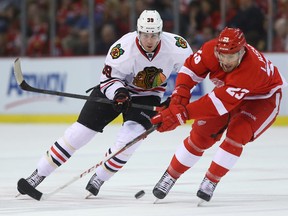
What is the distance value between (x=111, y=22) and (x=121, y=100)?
719 centimetres

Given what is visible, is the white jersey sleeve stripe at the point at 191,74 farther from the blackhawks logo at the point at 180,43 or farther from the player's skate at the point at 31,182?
the player's skate at the point at 31,182

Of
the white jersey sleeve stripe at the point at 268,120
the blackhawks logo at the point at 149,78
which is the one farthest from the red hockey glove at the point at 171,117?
the blackhawks logo at the point at 149,78

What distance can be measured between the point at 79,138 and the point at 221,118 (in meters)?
1.00

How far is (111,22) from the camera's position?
42.9 ft

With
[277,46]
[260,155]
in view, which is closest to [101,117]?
[260,155]

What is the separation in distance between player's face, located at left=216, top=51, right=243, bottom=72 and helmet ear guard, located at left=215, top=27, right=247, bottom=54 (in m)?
0.02

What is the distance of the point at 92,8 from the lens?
520 inches

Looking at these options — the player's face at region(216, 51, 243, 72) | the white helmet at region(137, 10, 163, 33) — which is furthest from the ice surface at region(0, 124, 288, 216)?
the white helmet at region(137, 10, 163, 33)

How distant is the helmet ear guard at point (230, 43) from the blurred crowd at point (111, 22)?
628 cm

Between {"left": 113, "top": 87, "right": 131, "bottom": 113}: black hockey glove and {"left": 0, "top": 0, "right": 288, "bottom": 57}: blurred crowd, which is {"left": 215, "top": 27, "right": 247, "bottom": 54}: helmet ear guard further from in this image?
{"left": 0, "top": 0, "right": 288, "bottom": 57}: blurred crowd

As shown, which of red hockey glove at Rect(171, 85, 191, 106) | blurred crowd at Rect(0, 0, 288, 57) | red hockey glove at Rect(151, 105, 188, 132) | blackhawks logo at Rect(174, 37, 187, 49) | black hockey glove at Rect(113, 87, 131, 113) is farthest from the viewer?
blurred crowd at Rect(0, 0, 288, 57)

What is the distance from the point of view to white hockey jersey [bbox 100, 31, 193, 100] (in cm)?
616

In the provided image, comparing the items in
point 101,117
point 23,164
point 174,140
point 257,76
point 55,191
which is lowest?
point 174,140

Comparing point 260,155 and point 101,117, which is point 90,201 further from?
point 260,155
